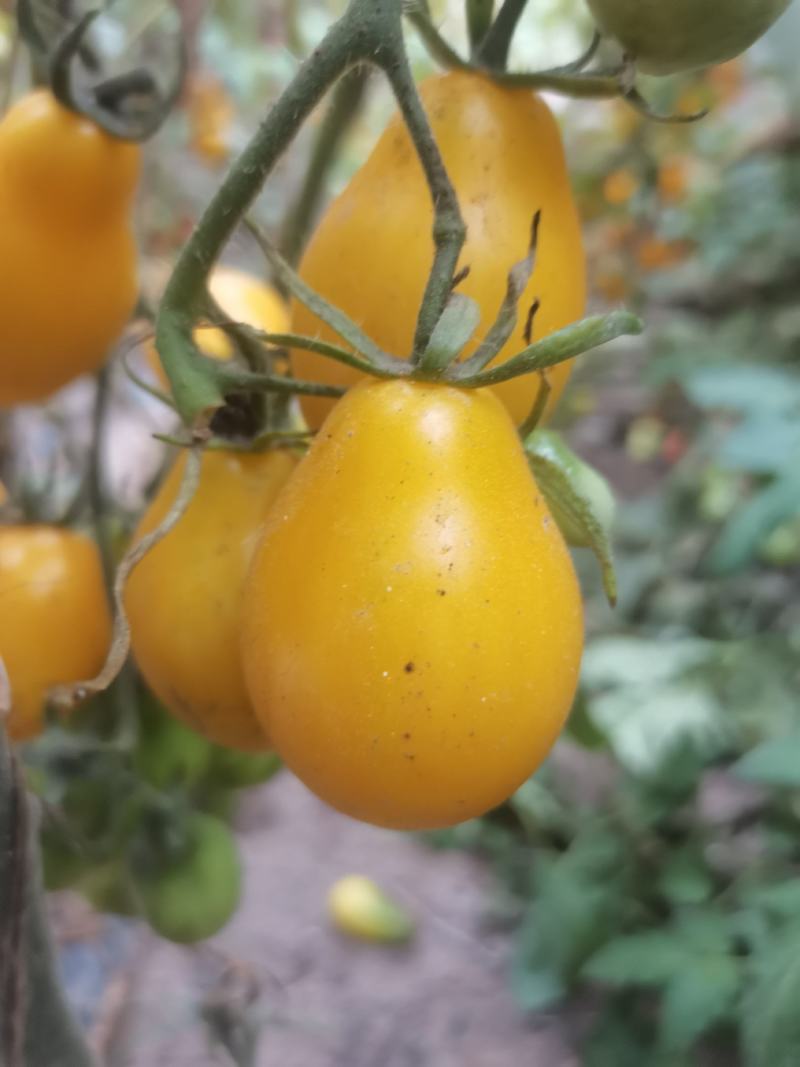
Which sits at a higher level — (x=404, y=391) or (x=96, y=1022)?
(x=404, y=391)

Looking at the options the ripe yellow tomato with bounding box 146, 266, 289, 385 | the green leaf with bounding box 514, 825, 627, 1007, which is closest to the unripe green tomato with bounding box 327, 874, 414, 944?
the green leaf with bounding box 514, 825, 627, 1007

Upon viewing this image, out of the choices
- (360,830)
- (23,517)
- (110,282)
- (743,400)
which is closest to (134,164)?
(110,282)

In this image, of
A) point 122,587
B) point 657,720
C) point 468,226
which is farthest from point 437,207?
point 657,720

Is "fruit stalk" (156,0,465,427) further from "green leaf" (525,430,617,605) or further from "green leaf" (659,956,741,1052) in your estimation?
"green leaf" (659,956,741,1052)

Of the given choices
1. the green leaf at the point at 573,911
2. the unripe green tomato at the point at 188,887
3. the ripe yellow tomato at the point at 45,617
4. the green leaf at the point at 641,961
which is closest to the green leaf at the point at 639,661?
the green leaf at the point at 573,911

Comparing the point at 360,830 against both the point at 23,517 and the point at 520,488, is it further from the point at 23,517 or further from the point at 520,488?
the point at 520,488

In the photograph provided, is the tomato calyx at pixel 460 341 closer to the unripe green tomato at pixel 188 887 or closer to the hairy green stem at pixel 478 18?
the hairy green stem at pixel 478 18
